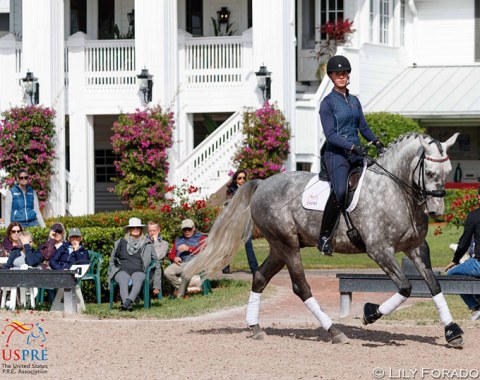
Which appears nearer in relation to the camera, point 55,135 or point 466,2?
point 55,135

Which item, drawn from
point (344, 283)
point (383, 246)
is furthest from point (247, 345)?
point (344, 283)

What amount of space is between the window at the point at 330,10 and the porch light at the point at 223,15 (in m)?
2.54

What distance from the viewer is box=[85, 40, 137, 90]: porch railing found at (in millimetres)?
31609

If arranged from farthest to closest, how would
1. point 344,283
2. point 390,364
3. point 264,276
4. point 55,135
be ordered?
point 55,135 < point 344,283 < point 264,276 < point 390,364

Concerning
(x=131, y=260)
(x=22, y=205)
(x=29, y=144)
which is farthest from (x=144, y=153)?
(x=131, y=260)

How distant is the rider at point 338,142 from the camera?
41.5 ft

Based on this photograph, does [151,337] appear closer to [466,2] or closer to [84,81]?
[84,81]

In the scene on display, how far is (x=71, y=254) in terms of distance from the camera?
56.6 feet

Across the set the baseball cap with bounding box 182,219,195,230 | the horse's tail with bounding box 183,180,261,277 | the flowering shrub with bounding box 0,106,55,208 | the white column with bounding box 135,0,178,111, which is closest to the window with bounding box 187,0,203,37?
the white column with bounding box 135,0,178,111

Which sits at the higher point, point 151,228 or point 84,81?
point 84,81

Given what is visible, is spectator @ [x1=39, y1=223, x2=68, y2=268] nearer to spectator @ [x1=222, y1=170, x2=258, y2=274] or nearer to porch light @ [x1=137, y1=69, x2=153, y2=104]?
spectator @ [x1=222, y1=170, x2=258, y2=274]

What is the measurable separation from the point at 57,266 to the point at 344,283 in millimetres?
4138

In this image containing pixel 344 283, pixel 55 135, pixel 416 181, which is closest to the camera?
pixel 416 181

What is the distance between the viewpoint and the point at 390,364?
37.4 ft
